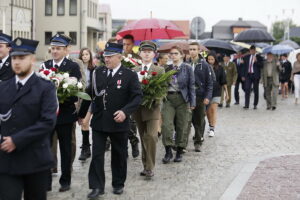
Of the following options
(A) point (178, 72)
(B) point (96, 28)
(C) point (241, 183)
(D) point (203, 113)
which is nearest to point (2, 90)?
(C) point (241, 183)

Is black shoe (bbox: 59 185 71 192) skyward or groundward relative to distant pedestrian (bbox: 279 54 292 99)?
groundward

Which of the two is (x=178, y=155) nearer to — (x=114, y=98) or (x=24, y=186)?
(x=114, y=98)

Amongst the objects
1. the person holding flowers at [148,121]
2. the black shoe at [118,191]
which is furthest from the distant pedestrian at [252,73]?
the black shoe at [118,191]

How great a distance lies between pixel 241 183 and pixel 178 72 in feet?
7.55

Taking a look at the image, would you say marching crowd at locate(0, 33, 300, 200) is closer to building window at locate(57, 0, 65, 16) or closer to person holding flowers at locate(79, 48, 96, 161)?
person holding flowers at locate(79, 48, 96, 161)

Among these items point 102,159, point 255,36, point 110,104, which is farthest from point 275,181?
point 255,36

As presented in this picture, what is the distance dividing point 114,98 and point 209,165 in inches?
→ 115

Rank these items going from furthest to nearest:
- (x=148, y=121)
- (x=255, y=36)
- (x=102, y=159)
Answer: (x=255, y=36) → (x=148, y=121) → (x=102, y=159)

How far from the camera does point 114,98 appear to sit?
24.2 feet

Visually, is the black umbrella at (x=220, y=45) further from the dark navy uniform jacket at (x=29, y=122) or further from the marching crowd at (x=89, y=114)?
the dark navy uniform jacket at (x=29, y=122)

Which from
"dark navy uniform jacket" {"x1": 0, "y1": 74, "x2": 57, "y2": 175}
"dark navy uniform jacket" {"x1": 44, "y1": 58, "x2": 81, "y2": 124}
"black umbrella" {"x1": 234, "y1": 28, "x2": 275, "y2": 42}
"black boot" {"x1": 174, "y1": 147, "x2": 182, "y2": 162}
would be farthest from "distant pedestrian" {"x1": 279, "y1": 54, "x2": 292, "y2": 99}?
"dark navy uniform jacket" {"x1": 0, "y1": 74, "x2": 57, "y2": 175}

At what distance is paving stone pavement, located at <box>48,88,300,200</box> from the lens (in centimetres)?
772

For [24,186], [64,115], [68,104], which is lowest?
[24,186]

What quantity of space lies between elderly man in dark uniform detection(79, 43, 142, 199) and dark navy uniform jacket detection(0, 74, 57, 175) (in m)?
2.20
